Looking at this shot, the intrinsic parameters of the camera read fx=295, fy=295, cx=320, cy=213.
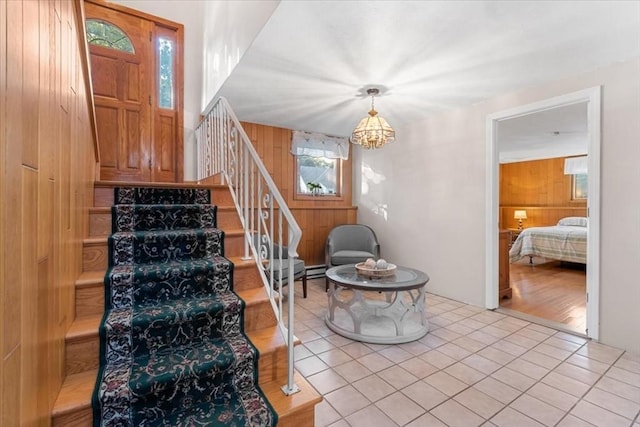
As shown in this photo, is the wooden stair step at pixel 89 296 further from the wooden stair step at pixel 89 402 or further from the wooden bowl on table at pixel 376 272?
the wooden bowl on table at pixel 376 272

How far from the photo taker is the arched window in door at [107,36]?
133 inches

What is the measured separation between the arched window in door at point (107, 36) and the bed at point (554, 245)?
716 cm

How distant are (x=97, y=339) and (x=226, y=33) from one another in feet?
9.40

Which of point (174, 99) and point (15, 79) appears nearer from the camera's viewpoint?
point (15, 79)

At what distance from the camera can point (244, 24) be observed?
2.44 m

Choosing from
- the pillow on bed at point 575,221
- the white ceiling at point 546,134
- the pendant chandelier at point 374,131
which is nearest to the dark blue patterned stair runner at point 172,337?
the pendant chandelier at point 374,131

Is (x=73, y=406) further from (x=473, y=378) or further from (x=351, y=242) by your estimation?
(x=351, y=242)

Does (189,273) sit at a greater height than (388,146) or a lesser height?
lesser

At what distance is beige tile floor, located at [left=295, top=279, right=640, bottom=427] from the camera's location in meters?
1.70

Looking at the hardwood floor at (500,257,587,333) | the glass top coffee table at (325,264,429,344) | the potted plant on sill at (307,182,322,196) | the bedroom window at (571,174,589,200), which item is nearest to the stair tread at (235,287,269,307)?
the glass top coffee table at (325,264,429,344)

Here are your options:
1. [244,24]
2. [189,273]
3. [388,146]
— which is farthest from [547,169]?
[189,273]

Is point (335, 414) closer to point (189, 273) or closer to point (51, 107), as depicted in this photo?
point (189, 273)

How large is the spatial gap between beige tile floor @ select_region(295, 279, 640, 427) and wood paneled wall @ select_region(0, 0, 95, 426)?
137 cm

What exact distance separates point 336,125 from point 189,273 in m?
3.40
